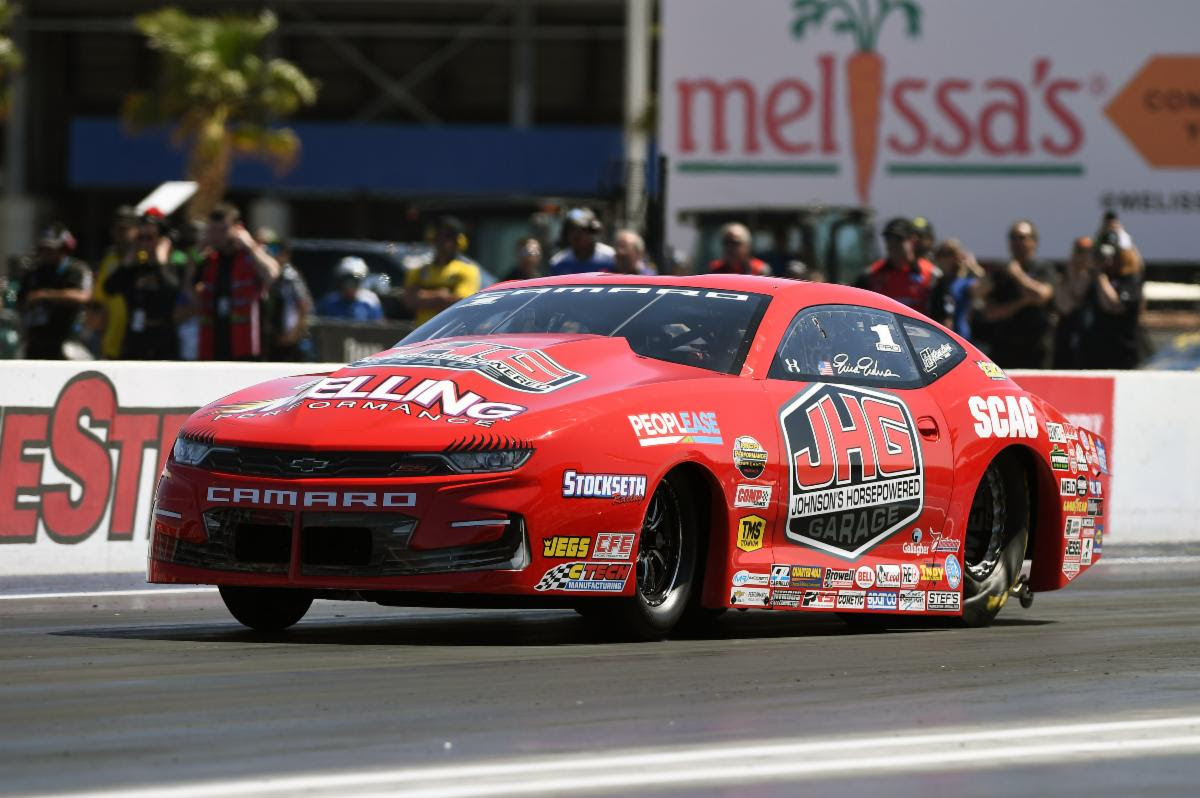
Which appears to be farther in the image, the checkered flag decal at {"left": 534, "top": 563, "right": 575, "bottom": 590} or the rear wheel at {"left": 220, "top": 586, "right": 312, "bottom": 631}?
the rear wheel at {"left": 220, "top": 586, "right": 312, "bottom": 631}

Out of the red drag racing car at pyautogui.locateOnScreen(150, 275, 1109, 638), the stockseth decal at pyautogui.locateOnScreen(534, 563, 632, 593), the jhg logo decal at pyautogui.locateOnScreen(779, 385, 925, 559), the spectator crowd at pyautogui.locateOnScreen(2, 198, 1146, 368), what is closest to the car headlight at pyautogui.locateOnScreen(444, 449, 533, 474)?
the red drag racing car at pyautogui.locateOnScreen(150, 275, 1109, 638)

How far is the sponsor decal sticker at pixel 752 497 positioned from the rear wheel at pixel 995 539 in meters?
1.50

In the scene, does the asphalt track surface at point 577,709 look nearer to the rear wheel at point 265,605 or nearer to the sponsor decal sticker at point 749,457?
the rear wheel at point 265,605

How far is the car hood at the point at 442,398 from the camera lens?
8.03 meters

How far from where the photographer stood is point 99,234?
49.5 m

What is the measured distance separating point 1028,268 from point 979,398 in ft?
24.3

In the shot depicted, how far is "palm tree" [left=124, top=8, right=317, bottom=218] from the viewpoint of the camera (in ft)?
131

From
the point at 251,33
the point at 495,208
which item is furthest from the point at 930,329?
the point at 251,33

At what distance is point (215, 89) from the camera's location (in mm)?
40000

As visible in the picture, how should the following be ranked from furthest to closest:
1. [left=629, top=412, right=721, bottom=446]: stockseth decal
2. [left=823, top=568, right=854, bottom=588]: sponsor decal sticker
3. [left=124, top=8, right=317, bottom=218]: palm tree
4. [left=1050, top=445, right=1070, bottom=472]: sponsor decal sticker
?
[left=124, top=8, right=317, bottom=218]: palm tree < [left=1050, top=445, right=1070, bottom=472]: sponsor decal sticker < [left=823, top=568, right=854, bottom=588]: sponsor decal sticker < [left=629, top=412, right=721, bottom=446]: stockseth decal

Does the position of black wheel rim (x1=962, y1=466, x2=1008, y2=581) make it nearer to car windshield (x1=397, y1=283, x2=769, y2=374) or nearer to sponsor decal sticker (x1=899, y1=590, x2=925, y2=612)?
sponsor decal sticker (x1=899, y1=590, x2=925, y2=612)

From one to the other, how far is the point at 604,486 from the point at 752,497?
76 cm

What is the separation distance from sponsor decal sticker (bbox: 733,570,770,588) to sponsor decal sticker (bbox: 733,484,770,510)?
0.79ft

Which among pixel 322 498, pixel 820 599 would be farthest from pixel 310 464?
pixel 820 599
